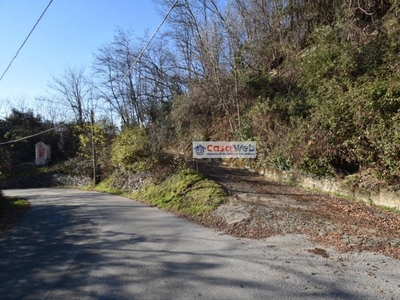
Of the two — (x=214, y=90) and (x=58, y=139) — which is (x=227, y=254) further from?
(x=58, y=139)

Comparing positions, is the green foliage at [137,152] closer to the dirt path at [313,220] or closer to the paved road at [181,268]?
the dirt path at [313,220]

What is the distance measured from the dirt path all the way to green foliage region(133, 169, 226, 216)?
569 mm

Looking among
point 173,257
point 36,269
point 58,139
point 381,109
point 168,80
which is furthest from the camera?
point 58,139

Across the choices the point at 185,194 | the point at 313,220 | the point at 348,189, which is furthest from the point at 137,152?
the point at 313,220

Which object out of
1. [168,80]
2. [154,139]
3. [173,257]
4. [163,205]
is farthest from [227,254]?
[168,80]

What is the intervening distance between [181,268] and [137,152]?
37.3 ft

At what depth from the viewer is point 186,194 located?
10.1 metres

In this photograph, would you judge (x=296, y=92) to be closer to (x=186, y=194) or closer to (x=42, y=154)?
(x=186, y=194)

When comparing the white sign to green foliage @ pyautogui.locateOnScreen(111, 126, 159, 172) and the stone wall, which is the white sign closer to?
green foliage @ pyautogui.locateOnScreen(111, 126, 159, 172)

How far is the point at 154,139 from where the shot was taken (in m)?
15.1

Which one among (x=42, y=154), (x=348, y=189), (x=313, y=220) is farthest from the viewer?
(x=42, y=154)

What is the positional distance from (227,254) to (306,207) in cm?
360

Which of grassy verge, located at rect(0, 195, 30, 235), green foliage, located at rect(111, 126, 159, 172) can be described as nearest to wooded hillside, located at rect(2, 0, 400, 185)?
green foliage, located at rect(111, 126, 159, 172)

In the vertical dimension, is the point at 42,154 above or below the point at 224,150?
above
